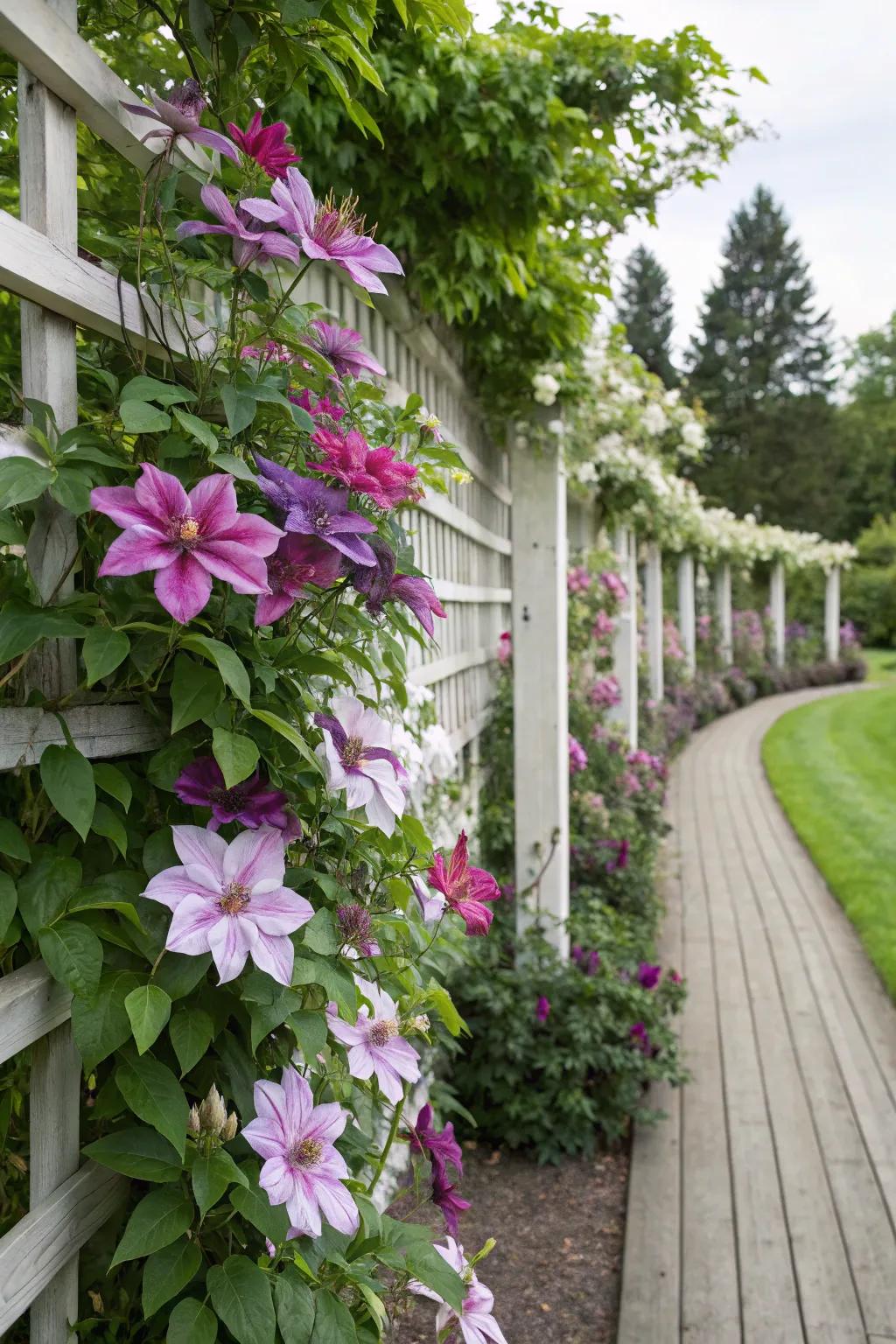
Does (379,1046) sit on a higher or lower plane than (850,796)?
higher

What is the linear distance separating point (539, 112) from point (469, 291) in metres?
0.42

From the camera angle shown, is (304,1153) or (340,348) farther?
(340,348)

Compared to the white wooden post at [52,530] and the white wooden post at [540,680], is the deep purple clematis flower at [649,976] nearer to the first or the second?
the white wooden post at [540,680]

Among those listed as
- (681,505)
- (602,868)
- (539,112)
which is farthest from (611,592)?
(539,112)

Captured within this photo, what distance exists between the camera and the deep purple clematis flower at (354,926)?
3.44ft

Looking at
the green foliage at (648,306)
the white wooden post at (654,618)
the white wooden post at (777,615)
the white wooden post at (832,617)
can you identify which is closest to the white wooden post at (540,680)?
the white wooden post at (654,618)

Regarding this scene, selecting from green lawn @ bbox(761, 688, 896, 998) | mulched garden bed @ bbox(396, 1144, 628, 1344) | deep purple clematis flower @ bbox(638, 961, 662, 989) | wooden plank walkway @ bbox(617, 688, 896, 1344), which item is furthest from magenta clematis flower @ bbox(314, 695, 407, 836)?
green lawn @ bbox(761, 688, 896, 998)

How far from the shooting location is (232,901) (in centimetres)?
91

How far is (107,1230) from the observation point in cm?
103

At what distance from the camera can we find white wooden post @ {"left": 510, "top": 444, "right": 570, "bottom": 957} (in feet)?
11.8

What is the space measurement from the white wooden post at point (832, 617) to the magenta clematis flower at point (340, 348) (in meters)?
17.4

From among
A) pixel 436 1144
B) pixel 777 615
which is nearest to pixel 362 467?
pixel 436 1144

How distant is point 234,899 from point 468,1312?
2.20ft

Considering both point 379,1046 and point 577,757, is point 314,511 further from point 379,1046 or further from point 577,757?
point 577,757
